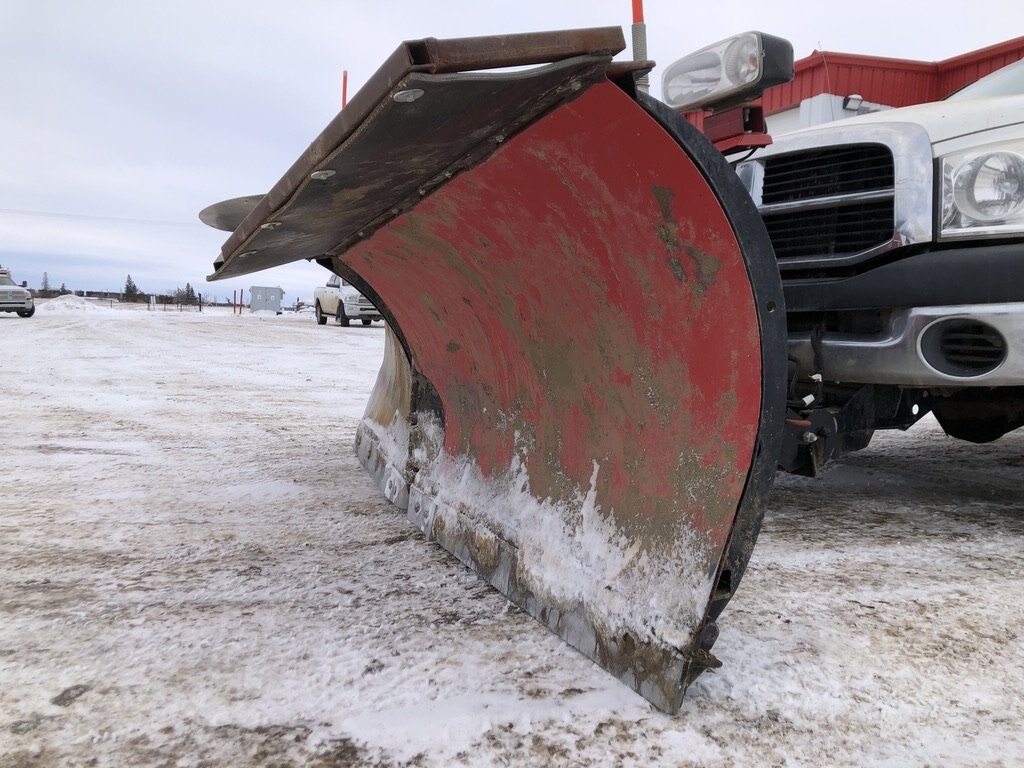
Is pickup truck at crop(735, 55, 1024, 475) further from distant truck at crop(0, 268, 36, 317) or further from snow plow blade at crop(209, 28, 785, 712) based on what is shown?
distant truck at crop(0, 268, 36, 317)

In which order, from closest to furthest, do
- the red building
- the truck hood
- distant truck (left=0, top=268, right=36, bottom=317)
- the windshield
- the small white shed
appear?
the truck hood < the windshield < the red building < distant truck (left=0, top=268, right=36, bottom=317) < the small white shed

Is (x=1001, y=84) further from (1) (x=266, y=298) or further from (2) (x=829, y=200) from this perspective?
(1) (x=266, y=298)

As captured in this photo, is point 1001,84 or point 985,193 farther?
point 1001,84

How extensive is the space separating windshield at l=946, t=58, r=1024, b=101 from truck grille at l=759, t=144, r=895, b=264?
0.97 metres

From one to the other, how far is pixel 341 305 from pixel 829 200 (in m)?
18.9

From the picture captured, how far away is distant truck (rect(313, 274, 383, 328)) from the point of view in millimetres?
19852

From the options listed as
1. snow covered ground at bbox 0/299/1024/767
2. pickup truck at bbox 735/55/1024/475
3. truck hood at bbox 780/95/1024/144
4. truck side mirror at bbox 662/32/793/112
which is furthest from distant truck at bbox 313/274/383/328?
truck hood at bbox 780/95/1024/144

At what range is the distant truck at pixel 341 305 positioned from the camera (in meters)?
19.9

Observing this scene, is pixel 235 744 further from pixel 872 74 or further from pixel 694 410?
pixel 872 74

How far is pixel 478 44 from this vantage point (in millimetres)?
1200

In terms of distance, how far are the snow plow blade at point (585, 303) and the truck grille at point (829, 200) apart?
1268mm

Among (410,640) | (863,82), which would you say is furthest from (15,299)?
(410,640)

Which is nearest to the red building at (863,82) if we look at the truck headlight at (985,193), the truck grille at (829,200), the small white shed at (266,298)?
the truck grille at (829,200)

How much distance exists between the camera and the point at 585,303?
6.55 ft
